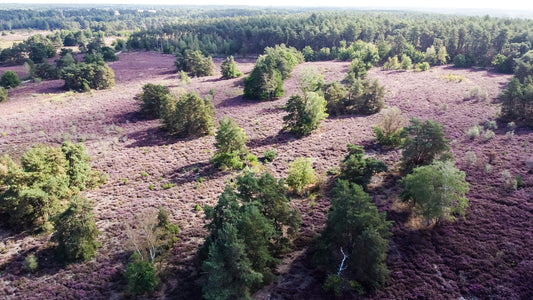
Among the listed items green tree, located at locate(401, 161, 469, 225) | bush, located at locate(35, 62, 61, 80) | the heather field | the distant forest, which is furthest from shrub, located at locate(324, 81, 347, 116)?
→ bush, located at locate(35, 62, 61, 80)

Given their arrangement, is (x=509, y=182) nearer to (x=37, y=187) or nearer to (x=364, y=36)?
(x=37, y=187)

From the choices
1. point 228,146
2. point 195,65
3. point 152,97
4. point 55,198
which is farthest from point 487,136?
point 195,65

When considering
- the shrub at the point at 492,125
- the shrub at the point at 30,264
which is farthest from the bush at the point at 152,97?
the shrub at the point at 492,125

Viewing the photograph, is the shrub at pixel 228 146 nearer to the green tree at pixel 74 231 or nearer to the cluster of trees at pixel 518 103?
the green tree at pixel 74 231

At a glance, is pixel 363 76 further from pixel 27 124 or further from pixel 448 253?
pixel 27 124

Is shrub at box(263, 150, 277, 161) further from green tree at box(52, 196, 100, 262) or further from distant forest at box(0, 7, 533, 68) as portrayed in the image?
distant forest at box(0, 7, 533, 68)

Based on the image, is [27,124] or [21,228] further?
[27,124]

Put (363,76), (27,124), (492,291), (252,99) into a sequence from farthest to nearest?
(363,76), (252,99), (27,124), (492,291)

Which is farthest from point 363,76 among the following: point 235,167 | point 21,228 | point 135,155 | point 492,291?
point 21,228
